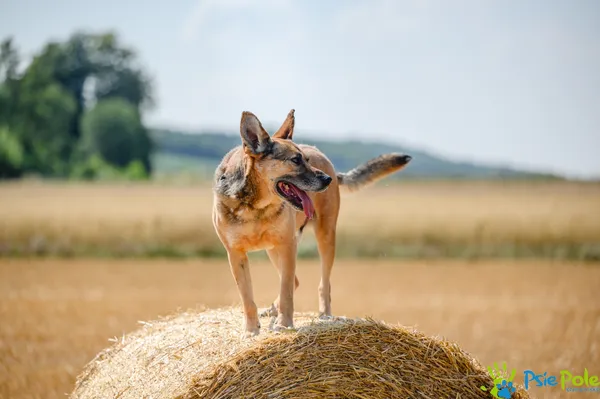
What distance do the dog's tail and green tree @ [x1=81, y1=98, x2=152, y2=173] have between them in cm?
6724

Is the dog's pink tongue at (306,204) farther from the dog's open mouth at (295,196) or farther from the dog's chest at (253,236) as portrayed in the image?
the dog's chest at (253,236)

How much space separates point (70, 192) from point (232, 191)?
133 feet

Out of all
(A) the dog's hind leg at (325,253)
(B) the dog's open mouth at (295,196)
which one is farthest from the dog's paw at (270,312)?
(B) the dog's open mouth at (295,196)

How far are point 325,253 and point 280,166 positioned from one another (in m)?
1.92

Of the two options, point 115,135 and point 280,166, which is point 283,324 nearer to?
point 280,166

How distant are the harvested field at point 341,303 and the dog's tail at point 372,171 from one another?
1759 millimetres

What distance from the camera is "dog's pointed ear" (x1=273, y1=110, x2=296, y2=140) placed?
25.8 feet

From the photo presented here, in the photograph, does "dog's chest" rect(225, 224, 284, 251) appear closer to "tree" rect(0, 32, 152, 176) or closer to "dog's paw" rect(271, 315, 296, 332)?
"dog's paw" rect(271, 315, 296, 332)

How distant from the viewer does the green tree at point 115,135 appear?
246ft

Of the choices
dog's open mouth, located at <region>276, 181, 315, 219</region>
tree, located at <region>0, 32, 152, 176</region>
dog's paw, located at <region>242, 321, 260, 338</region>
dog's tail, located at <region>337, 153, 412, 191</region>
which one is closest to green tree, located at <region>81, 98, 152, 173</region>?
tree, located at <region>0, 32, 152, 176</region>

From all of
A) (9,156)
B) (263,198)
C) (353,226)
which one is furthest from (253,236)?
(9,156)

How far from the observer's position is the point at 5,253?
30938 millimetres

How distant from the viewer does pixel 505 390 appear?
702 cm

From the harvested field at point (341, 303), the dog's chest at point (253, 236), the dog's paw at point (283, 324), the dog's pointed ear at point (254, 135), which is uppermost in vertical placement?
the dog's pointed ear at point (254, 135)
